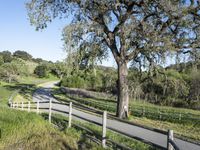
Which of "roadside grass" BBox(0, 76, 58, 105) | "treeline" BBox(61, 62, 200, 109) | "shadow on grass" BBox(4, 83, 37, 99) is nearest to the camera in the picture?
"treeline" BBox(61, 62, 200, 109)

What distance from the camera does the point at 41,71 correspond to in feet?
502

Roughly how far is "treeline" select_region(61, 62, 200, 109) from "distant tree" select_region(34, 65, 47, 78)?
4898 centimetres

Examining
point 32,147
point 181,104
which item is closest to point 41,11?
point 32,147

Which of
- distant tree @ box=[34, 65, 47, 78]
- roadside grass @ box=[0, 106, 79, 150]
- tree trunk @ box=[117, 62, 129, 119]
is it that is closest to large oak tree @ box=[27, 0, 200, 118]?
tree trunk @ box=[117, 62, 129, 119]

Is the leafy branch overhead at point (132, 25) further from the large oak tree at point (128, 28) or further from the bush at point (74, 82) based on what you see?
the bush at point (74, 82)

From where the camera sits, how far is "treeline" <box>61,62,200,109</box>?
101 feet

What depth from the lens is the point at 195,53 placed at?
27688 millimetres

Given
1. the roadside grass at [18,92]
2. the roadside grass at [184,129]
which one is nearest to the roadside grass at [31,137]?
the roadside grass at [184,129]

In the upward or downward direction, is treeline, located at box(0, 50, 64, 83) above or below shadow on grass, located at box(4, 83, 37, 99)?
above

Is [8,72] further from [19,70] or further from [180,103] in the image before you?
[180,103]

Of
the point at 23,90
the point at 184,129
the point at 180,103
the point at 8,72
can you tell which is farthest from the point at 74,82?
the point at 184,129

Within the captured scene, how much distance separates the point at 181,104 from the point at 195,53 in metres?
32.3

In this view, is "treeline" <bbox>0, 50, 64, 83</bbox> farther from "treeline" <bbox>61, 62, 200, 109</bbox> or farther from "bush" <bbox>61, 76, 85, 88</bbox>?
"treeline" <bbox>61, 62, 200, 109</bbox>

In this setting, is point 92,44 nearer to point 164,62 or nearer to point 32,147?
point 164,62
